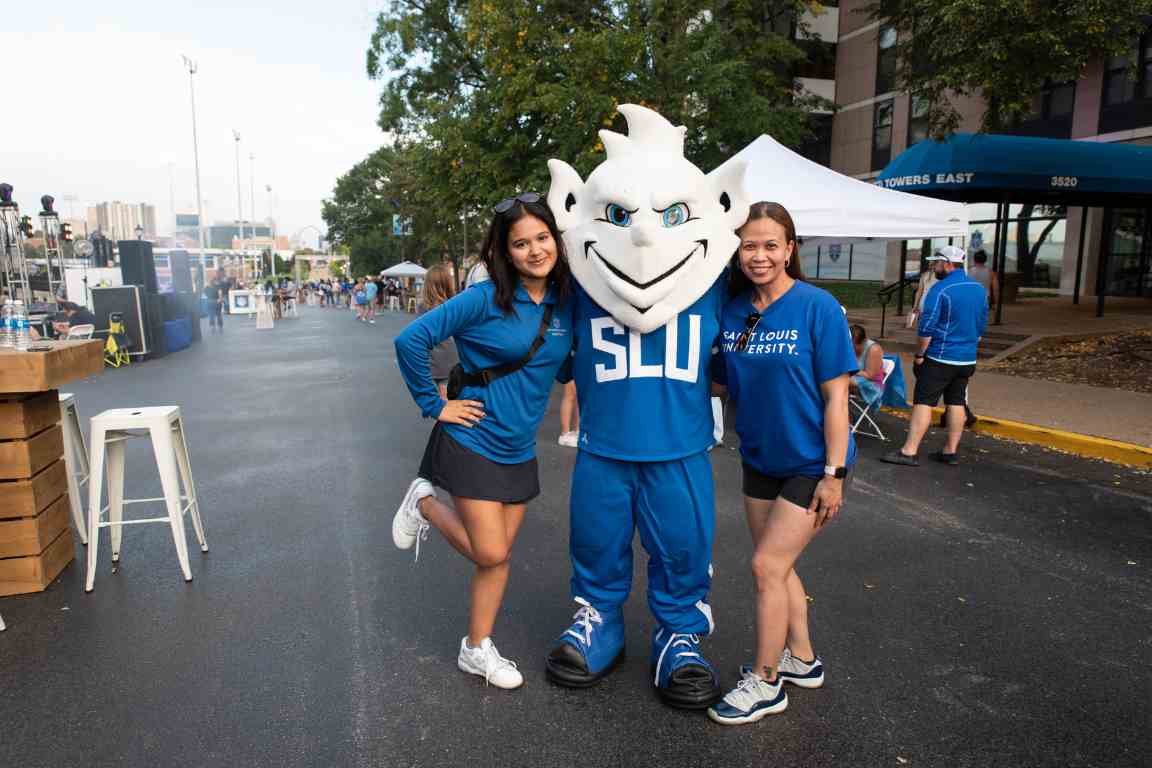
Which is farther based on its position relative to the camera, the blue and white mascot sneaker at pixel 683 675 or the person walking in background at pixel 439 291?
the person walking in background at pixel 439 291

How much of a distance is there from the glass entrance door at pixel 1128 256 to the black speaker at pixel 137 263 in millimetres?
23068

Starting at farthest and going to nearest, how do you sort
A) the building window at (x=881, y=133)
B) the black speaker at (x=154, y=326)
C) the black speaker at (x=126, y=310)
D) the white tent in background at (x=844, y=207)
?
the building window at (x=881, y=133), the black speaker at (x=154, y=326), the black speaker at (x=126, y=310), the white tent in background at (x=844, y=207)

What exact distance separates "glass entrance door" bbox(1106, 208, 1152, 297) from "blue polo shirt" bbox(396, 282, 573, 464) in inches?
875

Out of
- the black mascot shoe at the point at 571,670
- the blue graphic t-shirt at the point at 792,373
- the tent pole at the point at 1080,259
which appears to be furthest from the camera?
the tent pole at the point at 1080,259

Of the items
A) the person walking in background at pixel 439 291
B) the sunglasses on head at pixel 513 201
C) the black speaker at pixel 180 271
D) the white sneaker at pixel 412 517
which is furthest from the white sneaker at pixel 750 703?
the black speaker at pixel 180 271

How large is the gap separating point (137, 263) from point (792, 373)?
17.2 metres

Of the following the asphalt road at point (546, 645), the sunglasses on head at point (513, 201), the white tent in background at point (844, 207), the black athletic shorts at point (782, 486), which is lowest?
the asphalt road at point (546, 645)

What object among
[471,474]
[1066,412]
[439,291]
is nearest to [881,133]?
[1066,412]

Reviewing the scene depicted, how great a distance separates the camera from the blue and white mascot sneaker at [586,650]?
10.1 ft

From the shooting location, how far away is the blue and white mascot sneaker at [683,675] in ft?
9.56

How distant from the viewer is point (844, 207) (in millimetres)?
8883

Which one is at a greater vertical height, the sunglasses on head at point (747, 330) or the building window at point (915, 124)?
the building window at point (915, 124)

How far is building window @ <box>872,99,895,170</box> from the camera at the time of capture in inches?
1086

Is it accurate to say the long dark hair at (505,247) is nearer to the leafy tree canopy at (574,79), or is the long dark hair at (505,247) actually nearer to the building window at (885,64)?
the leafy tree canopy at (574,79)
